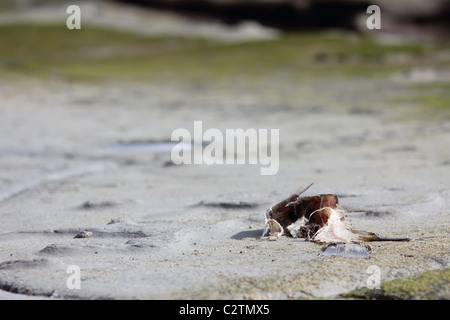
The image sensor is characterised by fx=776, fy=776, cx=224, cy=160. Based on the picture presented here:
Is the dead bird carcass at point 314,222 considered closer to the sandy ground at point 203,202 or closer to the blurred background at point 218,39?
the sandy ground at point 203,202

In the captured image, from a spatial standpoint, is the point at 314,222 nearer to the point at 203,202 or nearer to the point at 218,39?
the point at 203,202

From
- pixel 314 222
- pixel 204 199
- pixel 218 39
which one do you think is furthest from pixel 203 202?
pixel 218 39

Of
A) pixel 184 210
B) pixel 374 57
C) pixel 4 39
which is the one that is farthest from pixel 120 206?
pixel 4 39

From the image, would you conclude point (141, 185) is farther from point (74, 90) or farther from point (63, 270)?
point (74, 90)

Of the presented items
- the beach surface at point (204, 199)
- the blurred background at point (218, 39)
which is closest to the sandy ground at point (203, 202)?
the beach surface at point (204, 199)

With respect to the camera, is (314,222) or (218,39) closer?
(314,222)

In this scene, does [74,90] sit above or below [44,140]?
above

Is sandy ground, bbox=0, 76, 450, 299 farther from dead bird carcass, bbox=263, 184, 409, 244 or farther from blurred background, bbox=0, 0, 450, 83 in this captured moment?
blurred background, bbox=0, 0, 450, 83
